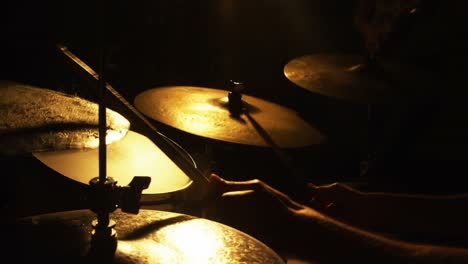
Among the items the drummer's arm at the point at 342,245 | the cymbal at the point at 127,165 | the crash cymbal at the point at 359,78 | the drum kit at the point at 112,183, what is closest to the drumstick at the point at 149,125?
the drum kit at the point at 112,183

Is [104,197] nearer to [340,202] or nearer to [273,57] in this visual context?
[340,202]

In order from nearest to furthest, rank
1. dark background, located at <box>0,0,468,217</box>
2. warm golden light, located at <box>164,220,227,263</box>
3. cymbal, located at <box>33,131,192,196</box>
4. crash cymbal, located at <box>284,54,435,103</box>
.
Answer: warm golden light, located at <box>164,220,227,263</box>
cymbal, located at <box>33,131,192,196</box>
crash cymbal, located at <box>284,54,435,103</box>
dark background, located at <box>0,0,468,217</box>

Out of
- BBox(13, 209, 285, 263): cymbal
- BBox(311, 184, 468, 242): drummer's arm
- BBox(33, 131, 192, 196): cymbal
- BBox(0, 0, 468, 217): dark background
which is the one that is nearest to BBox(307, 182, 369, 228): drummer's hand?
BBox(311, 184, 468, 242): drummer's arm

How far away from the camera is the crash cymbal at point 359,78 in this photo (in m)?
2.04

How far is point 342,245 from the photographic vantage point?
112 cm

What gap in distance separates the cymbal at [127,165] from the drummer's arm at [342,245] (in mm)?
354

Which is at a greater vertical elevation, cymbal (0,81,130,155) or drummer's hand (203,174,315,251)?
cymbal (0,81,130,155)

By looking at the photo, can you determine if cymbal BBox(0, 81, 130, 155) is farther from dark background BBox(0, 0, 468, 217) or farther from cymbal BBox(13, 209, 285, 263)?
dark background BBox(0, 0, 468, 217)

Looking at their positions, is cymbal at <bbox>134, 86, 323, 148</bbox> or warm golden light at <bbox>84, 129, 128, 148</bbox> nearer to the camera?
warm golden light at <bbox>84, 129, 128, 148</bbox>

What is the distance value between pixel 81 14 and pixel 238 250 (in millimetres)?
1953

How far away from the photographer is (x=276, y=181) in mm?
2318

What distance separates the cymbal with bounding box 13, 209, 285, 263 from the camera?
2.76ft

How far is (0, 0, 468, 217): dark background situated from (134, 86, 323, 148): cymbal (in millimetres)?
506

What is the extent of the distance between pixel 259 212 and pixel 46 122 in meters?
0.47
